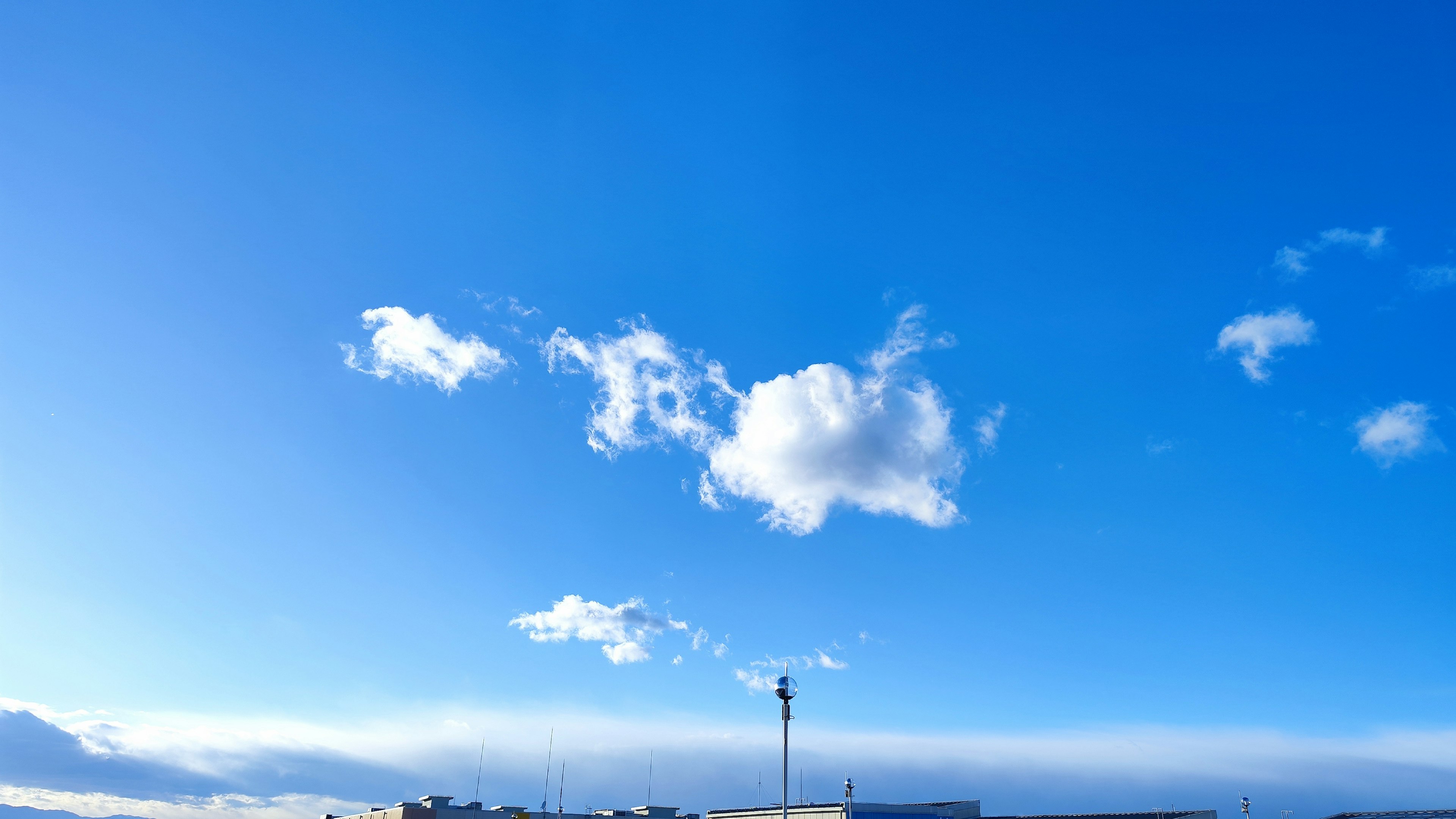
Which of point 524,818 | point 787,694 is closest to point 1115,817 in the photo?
point 524,818

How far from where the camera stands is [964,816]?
126125 mm

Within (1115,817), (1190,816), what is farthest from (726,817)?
(1190,816)

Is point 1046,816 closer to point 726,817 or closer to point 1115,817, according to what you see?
point 1115,817

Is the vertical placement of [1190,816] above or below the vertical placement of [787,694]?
below

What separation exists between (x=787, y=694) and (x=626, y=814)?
8552cm

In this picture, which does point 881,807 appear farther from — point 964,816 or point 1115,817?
point 1115,817

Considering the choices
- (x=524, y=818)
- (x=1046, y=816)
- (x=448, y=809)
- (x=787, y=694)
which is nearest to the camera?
(x=787, y=694)

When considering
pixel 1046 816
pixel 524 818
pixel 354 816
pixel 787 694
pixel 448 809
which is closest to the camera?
pixel 787 694

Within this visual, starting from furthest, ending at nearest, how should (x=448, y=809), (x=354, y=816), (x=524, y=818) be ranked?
(x=354, y=816)
(x=448, y=809)
(x=524, y=818)

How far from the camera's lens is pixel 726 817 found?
127000 millimetres

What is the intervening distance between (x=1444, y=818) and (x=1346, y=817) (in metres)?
15.3

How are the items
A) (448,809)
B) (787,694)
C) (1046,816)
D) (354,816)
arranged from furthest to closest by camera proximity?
(354,816)
(1046,816)
(448,809)
(787,694)

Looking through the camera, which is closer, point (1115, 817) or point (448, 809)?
point (448, 809)

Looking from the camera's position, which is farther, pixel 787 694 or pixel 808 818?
pixel 808 818
